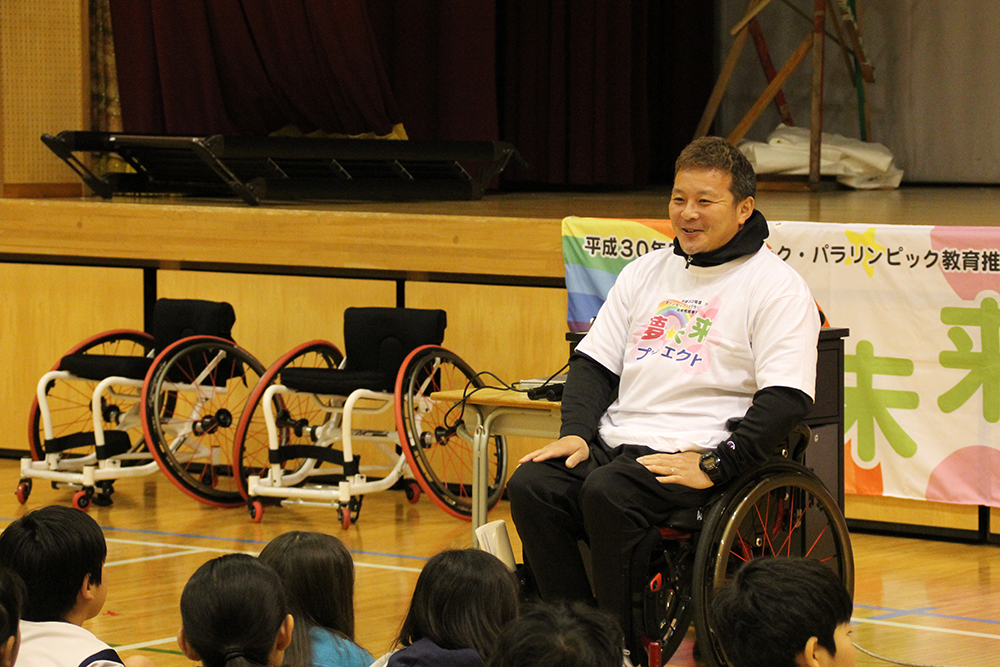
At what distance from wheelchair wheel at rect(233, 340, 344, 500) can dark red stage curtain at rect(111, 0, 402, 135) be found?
63.3 inches

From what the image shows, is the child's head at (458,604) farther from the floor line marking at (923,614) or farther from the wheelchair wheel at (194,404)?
the wheelchair wheel at (194,404)

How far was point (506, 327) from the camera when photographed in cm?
488

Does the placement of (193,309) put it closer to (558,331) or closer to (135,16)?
(558,331)

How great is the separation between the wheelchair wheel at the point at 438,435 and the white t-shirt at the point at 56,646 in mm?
2138

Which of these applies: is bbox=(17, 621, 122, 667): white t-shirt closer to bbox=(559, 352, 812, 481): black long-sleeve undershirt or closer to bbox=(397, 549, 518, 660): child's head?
bbox=(397, 549, 518, 660): child's head

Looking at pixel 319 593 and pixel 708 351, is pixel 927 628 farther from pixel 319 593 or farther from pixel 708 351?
pixel 319 593

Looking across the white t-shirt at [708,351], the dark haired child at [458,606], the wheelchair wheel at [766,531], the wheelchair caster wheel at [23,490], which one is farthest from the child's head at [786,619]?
the wheelchair caster wheel at [23,490]

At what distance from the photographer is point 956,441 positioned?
13.8 ft

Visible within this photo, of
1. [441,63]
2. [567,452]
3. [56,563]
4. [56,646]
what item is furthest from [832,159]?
[56,646]

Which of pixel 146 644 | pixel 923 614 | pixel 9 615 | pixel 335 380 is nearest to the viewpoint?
pixel 9 615

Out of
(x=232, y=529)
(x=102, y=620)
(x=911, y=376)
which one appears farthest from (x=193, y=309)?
(x=911, y=376)

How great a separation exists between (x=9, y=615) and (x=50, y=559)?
0.40 metres

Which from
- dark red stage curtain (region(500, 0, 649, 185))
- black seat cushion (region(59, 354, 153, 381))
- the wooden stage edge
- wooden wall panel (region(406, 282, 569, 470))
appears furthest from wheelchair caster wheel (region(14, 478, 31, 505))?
dark red stage curtain (region(500, 0, 649, 185))

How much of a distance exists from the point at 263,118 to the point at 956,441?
11.6 ft
